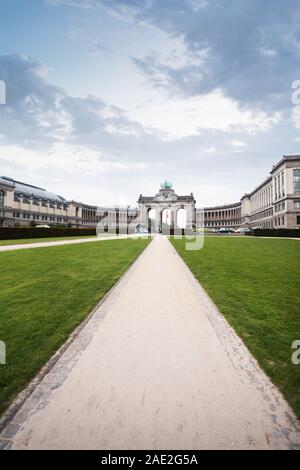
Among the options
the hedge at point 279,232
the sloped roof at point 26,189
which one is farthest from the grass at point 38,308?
the sloped roof at point 26,189

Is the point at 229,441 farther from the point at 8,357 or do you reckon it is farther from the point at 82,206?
the point at 82,206

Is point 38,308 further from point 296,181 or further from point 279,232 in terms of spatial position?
point 296,181

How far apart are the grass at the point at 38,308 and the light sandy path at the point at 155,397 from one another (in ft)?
1.39

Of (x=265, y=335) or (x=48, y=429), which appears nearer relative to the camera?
(x=48, y=429)

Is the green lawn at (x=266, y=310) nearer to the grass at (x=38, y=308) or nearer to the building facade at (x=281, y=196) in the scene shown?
the grass at (x=38, y=308)

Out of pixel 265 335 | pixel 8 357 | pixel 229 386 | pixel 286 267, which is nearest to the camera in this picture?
pixel 229 386

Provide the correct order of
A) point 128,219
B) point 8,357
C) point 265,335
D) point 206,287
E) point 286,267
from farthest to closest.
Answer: point 128,219, point 286,267, point 206,287, point 265,335, point 8,357

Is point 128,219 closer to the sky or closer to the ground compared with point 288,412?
closer to the sky

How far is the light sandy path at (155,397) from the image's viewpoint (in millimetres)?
2740

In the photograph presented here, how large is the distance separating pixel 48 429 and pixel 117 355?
177 cm

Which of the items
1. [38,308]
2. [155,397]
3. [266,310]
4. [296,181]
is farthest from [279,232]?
[155,397]
